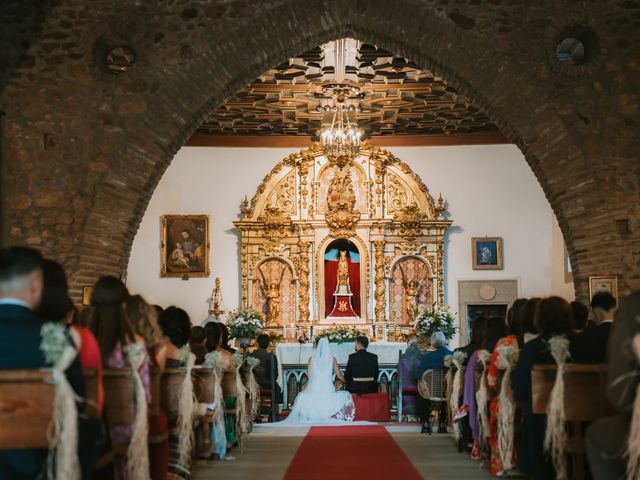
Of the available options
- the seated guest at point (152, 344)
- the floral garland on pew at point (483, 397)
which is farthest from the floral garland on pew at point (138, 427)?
the floral garland on pew at point (483, 397)

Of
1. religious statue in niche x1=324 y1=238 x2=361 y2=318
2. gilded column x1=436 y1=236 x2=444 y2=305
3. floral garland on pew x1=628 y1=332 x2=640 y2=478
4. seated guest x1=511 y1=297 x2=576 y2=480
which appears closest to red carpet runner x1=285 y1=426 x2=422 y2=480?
seated guest x1=511 y1=297 x2=576 y2=480

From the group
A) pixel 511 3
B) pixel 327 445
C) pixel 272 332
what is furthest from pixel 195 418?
pixel 272 332

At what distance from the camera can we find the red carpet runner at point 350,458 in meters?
7.86

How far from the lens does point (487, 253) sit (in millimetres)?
19375

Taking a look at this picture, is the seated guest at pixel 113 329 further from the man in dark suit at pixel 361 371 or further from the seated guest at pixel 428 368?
the man in dark suit at pixel 361 371

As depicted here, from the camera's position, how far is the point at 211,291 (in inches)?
760

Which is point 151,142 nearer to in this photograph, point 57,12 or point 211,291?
point 57,12

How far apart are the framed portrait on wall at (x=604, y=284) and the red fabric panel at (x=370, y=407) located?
4.25 meters

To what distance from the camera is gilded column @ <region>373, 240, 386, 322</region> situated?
1909 centimetres

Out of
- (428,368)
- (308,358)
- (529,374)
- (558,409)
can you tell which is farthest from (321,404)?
(558,409)

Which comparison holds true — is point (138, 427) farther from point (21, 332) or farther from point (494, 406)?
point (494, 406)

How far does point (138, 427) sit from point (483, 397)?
3921 mm

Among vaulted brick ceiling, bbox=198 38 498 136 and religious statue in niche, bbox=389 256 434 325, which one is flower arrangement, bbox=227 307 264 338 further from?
vaulted brick ceiling, bbox=198 38 498 136

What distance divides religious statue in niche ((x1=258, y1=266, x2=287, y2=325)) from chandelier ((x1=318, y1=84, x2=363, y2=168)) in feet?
11.2
